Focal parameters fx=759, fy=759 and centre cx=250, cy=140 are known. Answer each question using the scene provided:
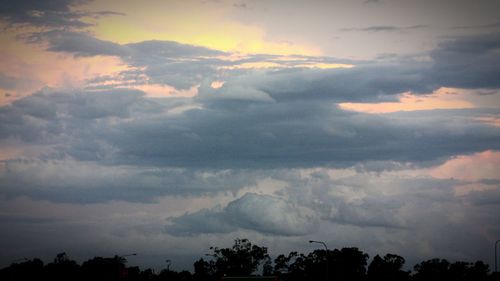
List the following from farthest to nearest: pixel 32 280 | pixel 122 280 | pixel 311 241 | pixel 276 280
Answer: pixel 32 280, pixel 122 280, pixel 311 241, pixel 276 280

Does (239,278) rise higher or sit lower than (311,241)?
lower

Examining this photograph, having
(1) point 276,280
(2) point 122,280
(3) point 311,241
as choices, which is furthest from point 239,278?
(2) point 122,280

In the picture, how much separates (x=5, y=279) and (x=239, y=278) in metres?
117

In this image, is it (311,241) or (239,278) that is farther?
(311,241)

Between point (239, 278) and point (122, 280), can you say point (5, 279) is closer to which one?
point (122, 280)

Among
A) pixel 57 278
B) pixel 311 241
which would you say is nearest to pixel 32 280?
pixel 57 278

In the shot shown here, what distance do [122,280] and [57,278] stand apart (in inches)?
1515

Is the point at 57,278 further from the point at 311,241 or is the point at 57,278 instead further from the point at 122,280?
the point at 311,241

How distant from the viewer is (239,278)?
321 ft

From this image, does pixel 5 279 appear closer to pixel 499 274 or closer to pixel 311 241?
pixel 311 241

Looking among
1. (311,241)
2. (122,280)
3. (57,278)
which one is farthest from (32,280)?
(311,241)

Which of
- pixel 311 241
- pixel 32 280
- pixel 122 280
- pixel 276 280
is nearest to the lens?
pixel 276 280

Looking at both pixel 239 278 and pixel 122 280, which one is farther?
pixel 122 280

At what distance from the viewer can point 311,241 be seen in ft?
407
